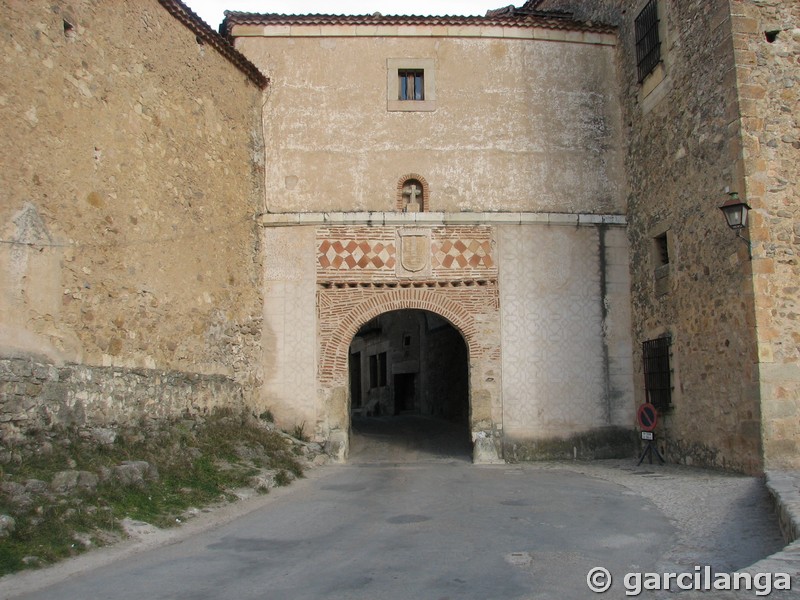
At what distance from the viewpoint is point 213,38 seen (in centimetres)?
1196

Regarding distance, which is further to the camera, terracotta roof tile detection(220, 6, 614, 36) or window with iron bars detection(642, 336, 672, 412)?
terracotta roof tile detection(220, 6, 614, 36)

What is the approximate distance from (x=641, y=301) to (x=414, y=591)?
9088 mm

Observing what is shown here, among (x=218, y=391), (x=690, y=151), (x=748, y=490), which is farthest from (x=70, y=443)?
(x=690, y=151)

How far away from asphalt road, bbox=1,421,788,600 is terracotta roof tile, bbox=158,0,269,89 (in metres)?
7.08

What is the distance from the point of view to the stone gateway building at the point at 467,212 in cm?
942

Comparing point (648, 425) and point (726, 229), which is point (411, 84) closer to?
point (726, 229)

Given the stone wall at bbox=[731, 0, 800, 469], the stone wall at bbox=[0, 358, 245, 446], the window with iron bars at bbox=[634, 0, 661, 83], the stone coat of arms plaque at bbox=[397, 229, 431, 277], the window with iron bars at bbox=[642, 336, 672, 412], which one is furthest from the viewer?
the stone coat of arms plaque at bbox=[397, 229, 431, 277]

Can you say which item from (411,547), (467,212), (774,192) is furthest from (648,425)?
(411,547)

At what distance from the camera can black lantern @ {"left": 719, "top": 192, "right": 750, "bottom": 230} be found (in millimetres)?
9250

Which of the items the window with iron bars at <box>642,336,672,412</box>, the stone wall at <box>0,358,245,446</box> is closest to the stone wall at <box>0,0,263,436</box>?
the stone wall at <box>0,358,245,446</box>

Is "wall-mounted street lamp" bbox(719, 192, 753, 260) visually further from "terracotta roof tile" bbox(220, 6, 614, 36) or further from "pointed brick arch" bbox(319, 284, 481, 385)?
"terracotta roof tile" bbox(220, 6, 614, 36)

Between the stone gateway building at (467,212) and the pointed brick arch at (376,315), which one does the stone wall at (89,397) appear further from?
the pointed brick arch at (376,315)

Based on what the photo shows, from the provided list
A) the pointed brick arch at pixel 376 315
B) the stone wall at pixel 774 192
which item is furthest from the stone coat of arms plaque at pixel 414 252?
the stone wall at pixel 774 192

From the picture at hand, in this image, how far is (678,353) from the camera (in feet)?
37.7
